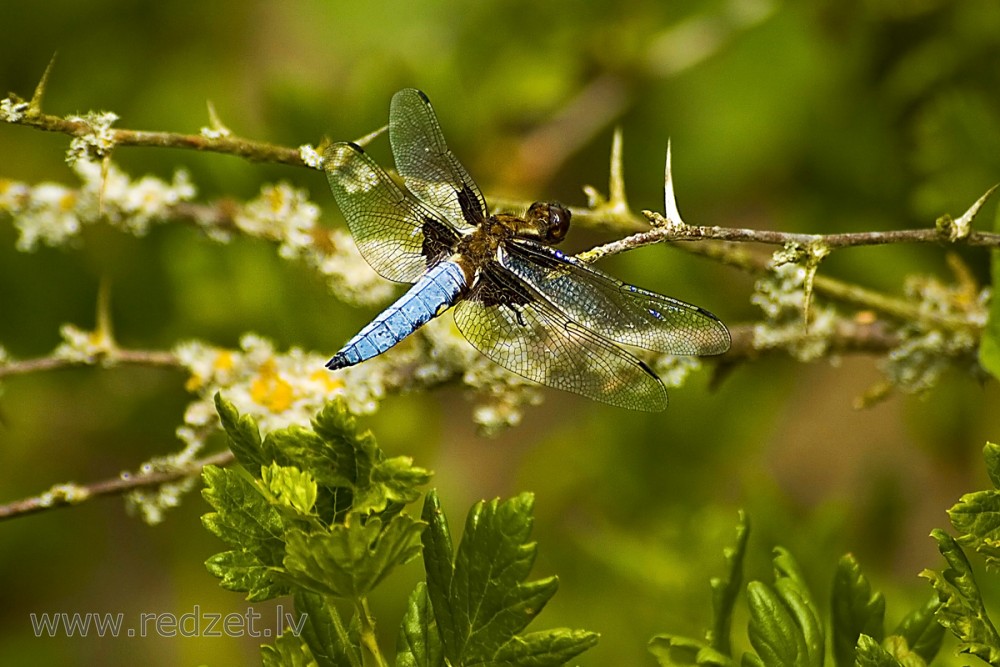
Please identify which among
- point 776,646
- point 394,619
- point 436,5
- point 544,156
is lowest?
point 776,646

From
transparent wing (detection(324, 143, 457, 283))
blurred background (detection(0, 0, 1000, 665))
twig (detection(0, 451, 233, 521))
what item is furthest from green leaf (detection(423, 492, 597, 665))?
blurred background (detection(0, 0, 1000, 665))

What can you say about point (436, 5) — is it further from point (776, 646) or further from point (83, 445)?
point (776, 646)

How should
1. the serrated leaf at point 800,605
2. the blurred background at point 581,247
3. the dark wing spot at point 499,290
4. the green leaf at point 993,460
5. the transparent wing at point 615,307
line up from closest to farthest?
the green leaf at point 993,460 < the serrated leaf at point 800,605 < the transparent wing at point 615,307 < the dark wing spot at point 499,290 < the blurred background at point 581,247

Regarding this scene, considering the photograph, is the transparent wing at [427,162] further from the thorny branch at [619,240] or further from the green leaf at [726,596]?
the green leaf at [726,596]

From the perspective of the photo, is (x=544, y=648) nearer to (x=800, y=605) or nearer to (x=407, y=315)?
(x=800, y=605)

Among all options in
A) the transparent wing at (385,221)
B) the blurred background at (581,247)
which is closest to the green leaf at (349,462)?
the transparent wing at (385,221)

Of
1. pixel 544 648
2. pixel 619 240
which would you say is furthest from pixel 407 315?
pixel 544 648

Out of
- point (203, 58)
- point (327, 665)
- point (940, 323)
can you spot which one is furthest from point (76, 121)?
point (203, 58)
